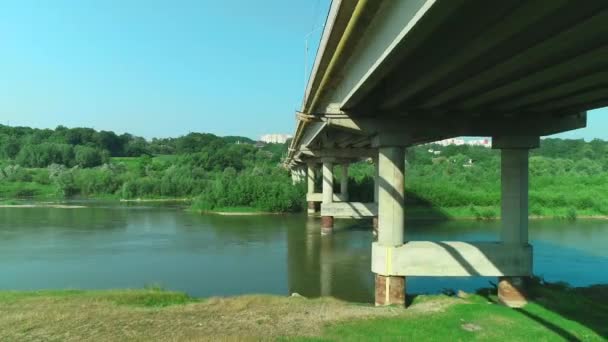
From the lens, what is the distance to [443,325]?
11938mm

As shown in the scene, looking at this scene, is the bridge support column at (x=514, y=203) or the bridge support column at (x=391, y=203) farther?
the bridge support column at (x=391, y=203)

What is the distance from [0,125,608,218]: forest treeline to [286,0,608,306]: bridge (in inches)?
1381

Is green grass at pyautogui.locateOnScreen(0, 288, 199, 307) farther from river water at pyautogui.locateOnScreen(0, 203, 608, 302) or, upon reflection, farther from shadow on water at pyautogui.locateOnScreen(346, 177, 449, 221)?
shadow on water at pyautogui.locateOnScreen(346, 177, 449, 221)

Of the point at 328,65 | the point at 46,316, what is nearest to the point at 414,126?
the point at 328,65

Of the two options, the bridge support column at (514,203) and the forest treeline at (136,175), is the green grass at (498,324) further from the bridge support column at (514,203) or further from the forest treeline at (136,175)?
the forest treeline at (136,175)

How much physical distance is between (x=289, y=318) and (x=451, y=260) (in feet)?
18.9

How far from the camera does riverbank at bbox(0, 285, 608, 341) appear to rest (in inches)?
435

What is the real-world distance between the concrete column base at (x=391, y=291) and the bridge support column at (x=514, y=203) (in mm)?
3087

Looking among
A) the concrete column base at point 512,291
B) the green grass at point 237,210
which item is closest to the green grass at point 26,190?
the green grass at point 237,210

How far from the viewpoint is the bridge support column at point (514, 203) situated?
51.3 ft

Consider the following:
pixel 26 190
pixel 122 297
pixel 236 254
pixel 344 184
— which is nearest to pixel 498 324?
pixel 122 297

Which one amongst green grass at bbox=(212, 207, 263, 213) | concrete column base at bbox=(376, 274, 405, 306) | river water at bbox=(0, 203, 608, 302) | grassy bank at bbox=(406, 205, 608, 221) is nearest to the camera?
concrete column base at bbox=(376, 274, 405, 306)

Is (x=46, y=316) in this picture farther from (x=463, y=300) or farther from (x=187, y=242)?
(x=187, y=242)

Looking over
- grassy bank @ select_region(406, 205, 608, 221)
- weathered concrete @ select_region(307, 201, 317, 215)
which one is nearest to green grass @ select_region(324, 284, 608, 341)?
grassy bank @ select_region(406, 205, 608, 221)
